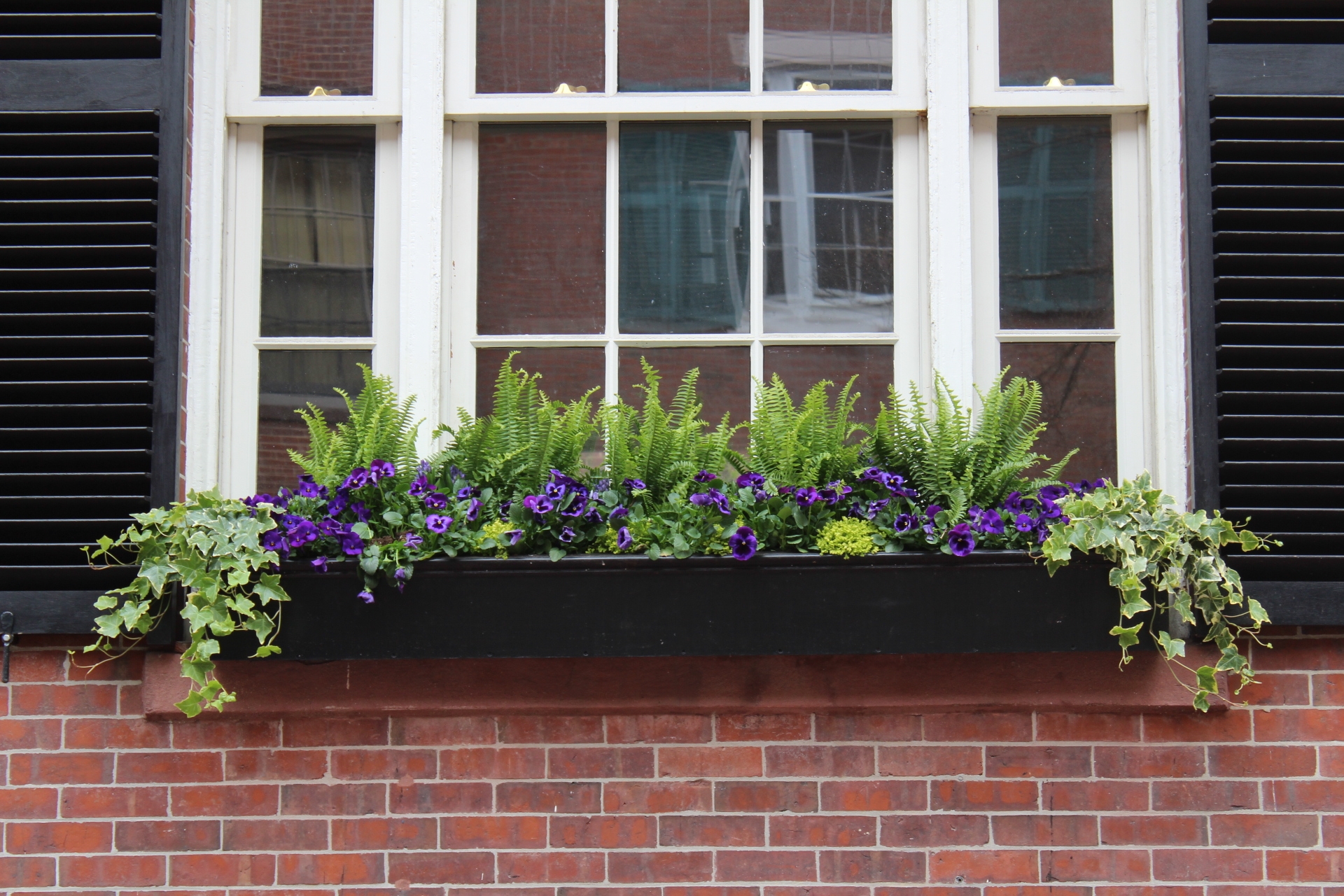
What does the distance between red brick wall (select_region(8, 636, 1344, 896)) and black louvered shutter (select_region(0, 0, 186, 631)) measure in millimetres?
335

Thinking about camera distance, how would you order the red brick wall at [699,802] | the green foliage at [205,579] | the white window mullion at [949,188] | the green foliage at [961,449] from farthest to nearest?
the white window mullion at [949,188] < the red brick wall at [699,802] < the green foliage at [961,449] < the green foliage at [205,579]

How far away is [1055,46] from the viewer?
2951 mm

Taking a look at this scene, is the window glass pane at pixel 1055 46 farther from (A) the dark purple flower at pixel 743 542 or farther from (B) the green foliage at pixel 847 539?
(A) the dark purple flower at pixel 743 542

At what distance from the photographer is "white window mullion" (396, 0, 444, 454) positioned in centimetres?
287

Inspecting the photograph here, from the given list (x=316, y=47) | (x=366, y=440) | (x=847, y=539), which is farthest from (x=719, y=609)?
(x=316, y=47)

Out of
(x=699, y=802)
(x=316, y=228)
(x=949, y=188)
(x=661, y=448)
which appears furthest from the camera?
(x=316, y=228)

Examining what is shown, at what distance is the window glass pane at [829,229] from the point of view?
9.70 feet

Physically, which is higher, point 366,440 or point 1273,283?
point 1273,283

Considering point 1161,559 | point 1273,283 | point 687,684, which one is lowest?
point 687,684

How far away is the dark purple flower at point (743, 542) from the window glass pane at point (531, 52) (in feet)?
4.31

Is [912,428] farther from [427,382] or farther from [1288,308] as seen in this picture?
[427,382]

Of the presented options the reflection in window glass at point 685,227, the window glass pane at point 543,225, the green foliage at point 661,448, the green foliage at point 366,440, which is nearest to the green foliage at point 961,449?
the green foliage at point 661,448

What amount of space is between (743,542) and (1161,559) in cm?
94

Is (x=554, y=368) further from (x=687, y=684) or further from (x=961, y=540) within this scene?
(x=961, y=540)
